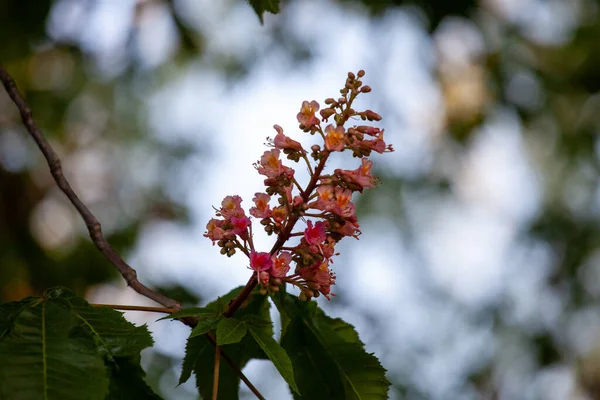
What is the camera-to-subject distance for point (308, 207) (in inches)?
65.0

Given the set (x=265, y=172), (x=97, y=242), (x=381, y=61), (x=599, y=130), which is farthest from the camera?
(x=599, y=130)

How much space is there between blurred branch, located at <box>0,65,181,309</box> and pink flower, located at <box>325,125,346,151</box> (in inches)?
21.9

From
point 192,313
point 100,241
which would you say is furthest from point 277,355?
point 100,241

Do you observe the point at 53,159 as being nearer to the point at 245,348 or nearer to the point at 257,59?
the point at 245,348

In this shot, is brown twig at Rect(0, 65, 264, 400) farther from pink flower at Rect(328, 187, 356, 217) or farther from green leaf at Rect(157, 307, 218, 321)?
pink flower at Rect(328, 187, 356, 217)

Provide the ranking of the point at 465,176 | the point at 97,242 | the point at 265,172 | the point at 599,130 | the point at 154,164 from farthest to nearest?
the point at 154,164, the point at 465,176, the point at 599,130, the point at 97,242, the point at 265,172

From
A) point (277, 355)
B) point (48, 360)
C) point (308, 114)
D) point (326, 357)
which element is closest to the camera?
point (48, 360)

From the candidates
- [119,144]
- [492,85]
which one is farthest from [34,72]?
[492,85]

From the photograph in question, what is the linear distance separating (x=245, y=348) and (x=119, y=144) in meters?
7.97

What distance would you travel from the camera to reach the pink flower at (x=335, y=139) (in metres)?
1.65

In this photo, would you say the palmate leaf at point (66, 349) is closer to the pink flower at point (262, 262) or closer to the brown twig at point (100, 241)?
the brown twig at point (100, 241)

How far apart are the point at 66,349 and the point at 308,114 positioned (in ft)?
2.59

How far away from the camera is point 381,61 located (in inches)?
232

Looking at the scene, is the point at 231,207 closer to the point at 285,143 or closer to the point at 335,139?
the point at 285,143
